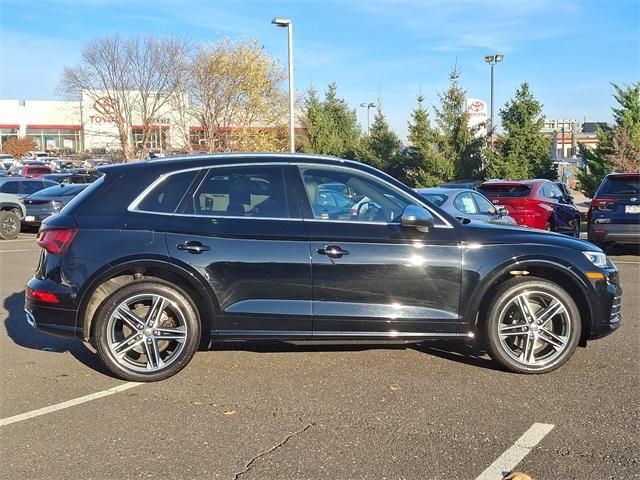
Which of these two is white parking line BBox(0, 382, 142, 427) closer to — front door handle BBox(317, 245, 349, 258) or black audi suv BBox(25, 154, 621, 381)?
black audi suv BBox(25, 154, 621, 381)

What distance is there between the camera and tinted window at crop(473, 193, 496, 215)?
10.6 meters

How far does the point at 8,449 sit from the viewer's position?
3824 mm

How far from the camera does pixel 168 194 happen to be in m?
5.09

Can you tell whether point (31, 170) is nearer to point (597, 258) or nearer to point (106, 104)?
point (106, 104)

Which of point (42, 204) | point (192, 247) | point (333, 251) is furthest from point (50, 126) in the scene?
point (333, 251)

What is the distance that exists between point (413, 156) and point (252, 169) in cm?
2406

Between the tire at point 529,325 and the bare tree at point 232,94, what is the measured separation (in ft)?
87.6

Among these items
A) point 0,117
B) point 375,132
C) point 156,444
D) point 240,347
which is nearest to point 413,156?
point 375,132

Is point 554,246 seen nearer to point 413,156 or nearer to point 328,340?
point 328,340

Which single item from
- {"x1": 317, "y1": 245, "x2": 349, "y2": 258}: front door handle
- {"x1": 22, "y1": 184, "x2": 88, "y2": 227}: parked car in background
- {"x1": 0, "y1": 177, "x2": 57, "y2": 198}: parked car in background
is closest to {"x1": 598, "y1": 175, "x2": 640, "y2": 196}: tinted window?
{"x1": 317, "y1": 245, "x2": 349, "y2": 258}: front door handle

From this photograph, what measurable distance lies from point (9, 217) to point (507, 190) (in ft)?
40.8

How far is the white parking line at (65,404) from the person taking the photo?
14.1 ft

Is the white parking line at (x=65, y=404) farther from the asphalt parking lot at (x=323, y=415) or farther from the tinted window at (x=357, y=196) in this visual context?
the tinted window at (x=357, y=196)

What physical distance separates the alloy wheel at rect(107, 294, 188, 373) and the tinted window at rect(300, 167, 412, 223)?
4.49ft
